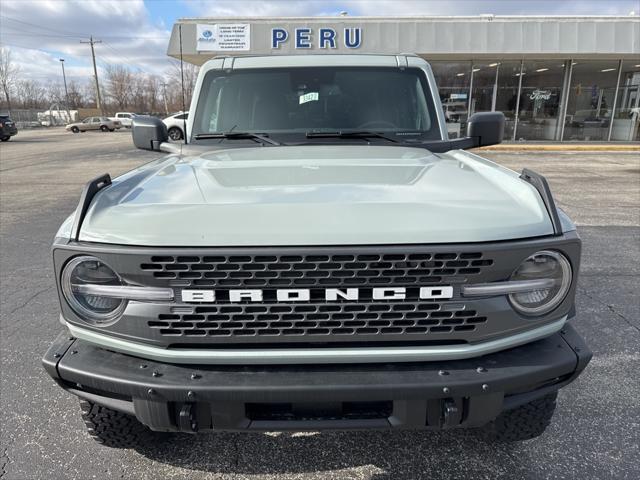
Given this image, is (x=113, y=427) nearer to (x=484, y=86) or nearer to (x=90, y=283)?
(x=90, y=283)

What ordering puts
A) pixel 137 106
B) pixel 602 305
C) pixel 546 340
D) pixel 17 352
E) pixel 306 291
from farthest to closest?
pixel 137 106, pixel 602 305, pixel 17 352, pixel 546 340, pixel 306 291

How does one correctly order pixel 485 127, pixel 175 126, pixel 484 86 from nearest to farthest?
1. pixel 485 127
2. pixel 484 86
3. pixel 175 126

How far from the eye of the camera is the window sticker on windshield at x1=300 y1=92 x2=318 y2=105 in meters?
3.40

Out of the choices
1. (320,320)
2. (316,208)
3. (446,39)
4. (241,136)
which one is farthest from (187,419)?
(446,39)

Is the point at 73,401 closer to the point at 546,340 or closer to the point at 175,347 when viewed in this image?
the point at 175,347

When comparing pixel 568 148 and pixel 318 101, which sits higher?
pixel 318 101

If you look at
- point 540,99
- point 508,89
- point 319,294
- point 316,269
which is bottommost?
point 319,294

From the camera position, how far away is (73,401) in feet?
9.47

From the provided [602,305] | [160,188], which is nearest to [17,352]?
[160,188]

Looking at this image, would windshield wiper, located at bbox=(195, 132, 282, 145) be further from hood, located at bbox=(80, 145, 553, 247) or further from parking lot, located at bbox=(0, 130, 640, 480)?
parking lot, located at bbox=(0, 130, 640, 480)

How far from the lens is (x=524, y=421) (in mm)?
2201

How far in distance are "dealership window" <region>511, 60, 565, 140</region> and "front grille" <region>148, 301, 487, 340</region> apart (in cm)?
2110

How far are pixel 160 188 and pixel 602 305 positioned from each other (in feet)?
12.8

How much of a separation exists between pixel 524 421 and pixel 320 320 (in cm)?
119
